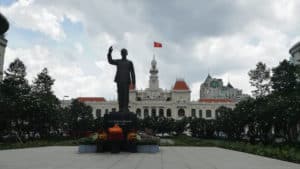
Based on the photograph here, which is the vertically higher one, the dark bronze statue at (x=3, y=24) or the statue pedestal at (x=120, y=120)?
the dark bronze statue at (x=3, y=24)

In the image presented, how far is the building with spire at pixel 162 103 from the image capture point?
107312 mm

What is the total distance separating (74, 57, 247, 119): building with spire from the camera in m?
107

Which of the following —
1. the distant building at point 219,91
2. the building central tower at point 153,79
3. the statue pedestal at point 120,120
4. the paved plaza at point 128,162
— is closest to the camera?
the paved plaza at point 128,162

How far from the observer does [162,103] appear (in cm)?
10762

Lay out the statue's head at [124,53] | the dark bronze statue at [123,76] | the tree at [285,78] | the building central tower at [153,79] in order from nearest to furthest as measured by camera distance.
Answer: the dark bronze statue at [123,76] → the statue's head at [124,53] → the tree at [285,78] → the building central tower at [153,79]

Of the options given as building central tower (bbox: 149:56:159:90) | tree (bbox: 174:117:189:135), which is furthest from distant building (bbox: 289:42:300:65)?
building central tower (bbox: 149:56:159:90)

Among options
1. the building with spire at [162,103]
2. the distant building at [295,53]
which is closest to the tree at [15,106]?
the distant building at [295,53]

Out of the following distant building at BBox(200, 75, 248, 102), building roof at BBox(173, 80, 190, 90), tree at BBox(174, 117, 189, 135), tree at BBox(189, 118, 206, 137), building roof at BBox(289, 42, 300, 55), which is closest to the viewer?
building roof at BBox(289, 42, 300, 55)

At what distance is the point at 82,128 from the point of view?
183 ft

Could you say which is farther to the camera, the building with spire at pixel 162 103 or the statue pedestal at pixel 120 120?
the building with spire at pixel 162 103

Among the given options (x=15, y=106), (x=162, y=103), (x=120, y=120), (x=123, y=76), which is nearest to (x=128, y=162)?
(x=120, y=120)

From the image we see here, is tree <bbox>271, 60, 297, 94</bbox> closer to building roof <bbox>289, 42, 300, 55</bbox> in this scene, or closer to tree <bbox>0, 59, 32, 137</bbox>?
building roof <bbox>289, 42, 300, 55</bbox>

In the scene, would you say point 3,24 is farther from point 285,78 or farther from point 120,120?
point 285,78

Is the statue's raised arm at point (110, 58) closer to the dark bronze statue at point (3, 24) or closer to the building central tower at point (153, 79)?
the dark bronze statue at point (3, 24)
